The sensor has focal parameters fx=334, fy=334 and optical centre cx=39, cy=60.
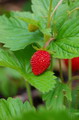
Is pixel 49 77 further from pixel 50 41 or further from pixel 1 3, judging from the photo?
pixel 1 3

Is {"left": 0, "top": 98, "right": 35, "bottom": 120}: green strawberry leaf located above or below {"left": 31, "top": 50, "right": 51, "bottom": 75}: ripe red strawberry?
below

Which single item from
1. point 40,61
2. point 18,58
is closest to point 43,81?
point 40,61

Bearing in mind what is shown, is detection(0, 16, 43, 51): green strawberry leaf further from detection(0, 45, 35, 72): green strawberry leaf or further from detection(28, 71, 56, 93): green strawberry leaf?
detection(28, 71, 56, 93): green strawberry leaf

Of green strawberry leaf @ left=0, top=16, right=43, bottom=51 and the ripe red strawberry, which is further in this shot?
green strawberry leaf @ left=0, top=16, right=43, bottom=51

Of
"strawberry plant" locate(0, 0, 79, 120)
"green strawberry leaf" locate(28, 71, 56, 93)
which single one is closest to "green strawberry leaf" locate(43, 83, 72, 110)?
"strawberry plant" locate(0, 0, 79, 120)

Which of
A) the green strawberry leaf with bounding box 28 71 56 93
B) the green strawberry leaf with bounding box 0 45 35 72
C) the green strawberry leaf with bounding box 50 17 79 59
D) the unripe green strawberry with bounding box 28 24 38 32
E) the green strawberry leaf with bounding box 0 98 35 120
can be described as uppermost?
the unripe green strawberry with bounding box 28 24 38 32

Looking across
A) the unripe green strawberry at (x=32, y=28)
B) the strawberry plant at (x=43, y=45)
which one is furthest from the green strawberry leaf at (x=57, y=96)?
the unripe green strawberry at (x=32, y=28)

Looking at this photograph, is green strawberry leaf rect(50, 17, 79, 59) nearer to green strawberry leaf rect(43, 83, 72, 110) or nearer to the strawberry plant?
the strawberry plant

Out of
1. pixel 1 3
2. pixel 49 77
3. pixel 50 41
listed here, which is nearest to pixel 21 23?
pixel 50 41
